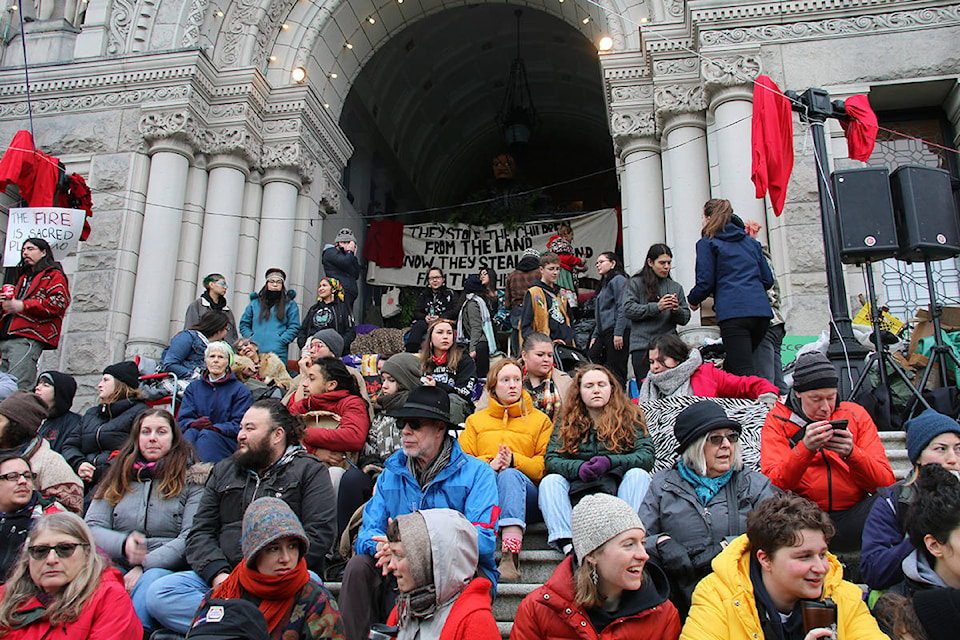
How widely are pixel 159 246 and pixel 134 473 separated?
7153mm

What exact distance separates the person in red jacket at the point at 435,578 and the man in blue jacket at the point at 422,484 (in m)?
0.63

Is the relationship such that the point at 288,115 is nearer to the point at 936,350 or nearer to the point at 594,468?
the point at 594,468

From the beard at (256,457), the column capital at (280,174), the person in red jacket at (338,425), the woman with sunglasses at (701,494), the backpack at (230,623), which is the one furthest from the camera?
the column capital at (280,174)

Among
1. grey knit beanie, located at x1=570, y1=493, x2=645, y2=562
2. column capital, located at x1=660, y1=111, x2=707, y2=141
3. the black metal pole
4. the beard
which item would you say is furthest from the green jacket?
column capital, located at x1=660, y1=111, x2=707, y2=141

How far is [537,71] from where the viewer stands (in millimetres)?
19703

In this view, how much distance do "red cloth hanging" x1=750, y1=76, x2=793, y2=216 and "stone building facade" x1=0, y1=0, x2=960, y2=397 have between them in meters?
1.18

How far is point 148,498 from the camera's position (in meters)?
5.26

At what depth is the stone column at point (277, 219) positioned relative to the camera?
1261 cm

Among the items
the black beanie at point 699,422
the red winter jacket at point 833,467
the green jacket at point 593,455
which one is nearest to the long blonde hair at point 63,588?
the green jacket at point 593,455

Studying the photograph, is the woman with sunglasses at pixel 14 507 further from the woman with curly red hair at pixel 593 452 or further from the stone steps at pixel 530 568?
the woman with curly red hair at pixel 593 452

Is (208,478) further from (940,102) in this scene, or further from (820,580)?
(940,102)

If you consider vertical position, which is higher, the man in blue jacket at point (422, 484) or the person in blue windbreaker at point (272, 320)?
the person in blue windbreaker at point (272, 320)

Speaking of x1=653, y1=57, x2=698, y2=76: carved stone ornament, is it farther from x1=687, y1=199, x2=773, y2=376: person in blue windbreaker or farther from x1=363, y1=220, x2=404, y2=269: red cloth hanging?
x1=363, y1=220, x2=404, y2=269: red cloth hanging

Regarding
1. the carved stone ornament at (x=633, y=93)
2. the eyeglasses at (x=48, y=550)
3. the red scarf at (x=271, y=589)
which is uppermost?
the carved stone ornament at (x=633, y=93)
